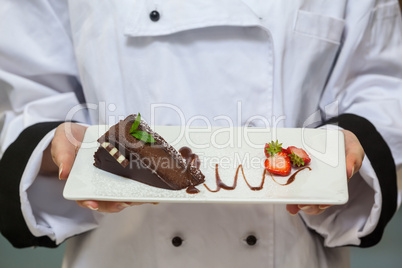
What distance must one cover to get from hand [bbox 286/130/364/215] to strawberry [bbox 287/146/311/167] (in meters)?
0.08

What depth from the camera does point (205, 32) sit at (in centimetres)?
108

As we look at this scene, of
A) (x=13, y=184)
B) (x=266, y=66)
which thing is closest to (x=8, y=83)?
(x=13, y=184)

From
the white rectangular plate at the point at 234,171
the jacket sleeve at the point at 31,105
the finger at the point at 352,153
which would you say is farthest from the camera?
the jacket sleeve at the point at 31,105

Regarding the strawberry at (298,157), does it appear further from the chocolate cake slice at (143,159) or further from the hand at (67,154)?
the hand at (67,154)

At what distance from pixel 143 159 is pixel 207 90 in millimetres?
199

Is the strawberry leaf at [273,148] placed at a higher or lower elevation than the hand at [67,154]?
higher

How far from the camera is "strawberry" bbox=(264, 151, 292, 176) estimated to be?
955 mm

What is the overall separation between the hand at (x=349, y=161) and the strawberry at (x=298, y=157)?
76mm

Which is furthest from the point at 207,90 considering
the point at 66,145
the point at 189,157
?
the point at 66,145

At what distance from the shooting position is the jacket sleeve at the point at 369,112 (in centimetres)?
108

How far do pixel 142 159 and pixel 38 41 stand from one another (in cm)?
38

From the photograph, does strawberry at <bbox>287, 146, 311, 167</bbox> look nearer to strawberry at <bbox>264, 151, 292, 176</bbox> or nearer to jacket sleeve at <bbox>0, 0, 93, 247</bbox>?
strawberry at <bbox>264, 151, 292, 176</bbox>

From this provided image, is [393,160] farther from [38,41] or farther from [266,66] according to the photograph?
[38,41]

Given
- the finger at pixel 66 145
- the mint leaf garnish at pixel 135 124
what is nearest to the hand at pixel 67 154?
the finger at pixel 66 145
